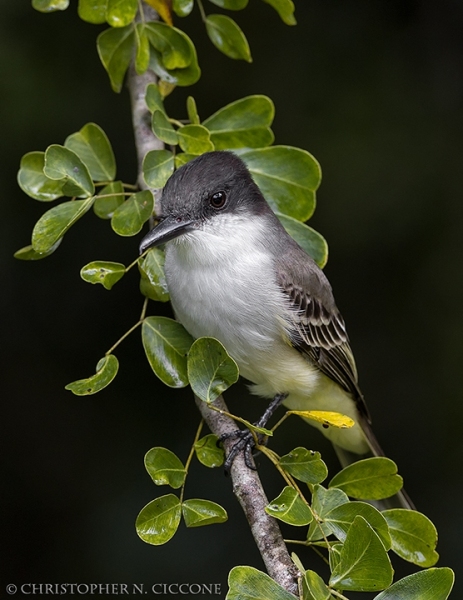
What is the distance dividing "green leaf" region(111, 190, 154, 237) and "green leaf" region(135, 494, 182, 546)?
0.92 meters

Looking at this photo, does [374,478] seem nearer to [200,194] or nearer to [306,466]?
[306,466]

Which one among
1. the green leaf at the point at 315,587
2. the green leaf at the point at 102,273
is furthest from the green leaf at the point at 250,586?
the green leaf at the point at 102,273

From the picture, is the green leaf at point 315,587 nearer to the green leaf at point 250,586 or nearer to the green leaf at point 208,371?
the green leaf at point 250,586

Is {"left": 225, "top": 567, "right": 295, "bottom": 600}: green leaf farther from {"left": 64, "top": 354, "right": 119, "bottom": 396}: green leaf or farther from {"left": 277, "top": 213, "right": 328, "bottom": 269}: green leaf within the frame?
{"left": 277, "top": 213, "right": 328, "bottom": 269}: green leaf

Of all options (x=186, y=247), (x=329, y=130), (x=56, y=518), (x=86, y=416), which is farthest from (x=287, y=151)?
(x=56, y=518)

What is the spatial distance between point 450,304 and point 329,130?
126cm

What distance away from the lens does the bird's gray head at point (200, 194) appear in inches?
118

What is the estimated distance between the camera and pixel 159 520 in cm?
251

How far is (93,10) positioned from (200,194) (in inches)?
33.8

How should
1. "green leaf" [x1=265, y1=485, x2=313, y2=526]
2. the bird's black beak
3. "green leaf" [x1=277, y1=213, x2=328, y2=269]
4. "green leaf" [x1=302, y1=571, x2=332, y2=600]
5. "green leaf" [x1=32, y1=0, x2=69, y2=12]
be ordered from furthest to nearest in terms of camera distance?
1. "green leaf" [x1=277, y1=213, x2=328, y2=269]
2. "green leaf" [x1=32, y1=0, x2=69, y2=12]
3. the bird's black beak
4. "green leaf" [x1=265, y1=485, x2=313, y2=526]
5. "green leaf" [x1=302, y1=571, x2=332, y2=600]

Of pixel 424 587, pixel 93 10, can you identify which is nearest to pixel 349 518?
pixel 424 587

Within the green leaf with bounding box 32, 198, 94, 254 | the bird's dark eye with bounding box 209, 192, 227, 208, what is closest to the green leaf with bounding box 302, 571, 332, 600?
the green leaf with bounding box 32, 198, 94, 254

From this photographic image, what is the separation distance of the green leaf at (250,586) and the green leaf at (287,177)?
1.64 m

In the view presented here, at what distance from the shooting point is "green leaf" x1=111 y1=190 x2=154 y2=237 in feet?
9.41
